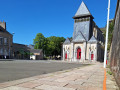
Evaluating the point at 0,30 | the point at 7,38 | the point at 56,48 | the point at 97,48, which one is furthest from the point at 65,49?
the point at 0,30

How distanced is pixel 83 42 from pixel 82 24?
792 cm

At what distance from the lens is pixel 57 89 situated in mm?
3744

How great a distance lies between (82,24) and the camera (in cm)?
4200

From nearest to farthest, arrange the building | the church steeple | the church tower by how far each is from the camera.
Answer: the building, the church tower, the church steeple

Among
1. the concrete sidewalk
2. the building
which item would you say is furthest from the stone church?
the concrete sidewalk

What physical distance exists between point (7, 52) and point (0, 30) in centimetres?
823

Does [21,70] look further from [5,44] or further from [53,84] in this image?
[5,44]

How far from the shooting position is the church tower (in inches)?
1580

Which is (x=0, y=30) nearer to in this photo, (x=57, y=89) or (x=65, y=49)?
(x=65, y=49)

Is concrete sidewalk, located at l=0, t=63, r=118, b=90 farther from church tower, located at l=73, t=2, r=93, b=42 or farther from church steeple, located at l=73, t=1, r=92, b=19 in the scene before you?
church steeple, located at l=73, t=1, r=92, b=19

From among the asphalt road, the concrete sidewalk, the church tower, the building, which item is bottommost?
the asphalt road

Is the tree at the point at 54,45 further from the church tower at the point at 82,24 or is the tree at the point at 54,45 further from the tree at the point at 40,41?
the church tower at the point at 82,24

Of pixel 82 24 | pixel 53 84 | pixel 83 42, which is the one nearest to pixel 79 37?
pixel 83 42

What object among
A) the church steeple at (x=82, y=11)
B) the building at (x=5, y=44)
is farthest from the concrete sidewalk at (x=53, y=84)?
the church steeple at (x=82, y=11)
